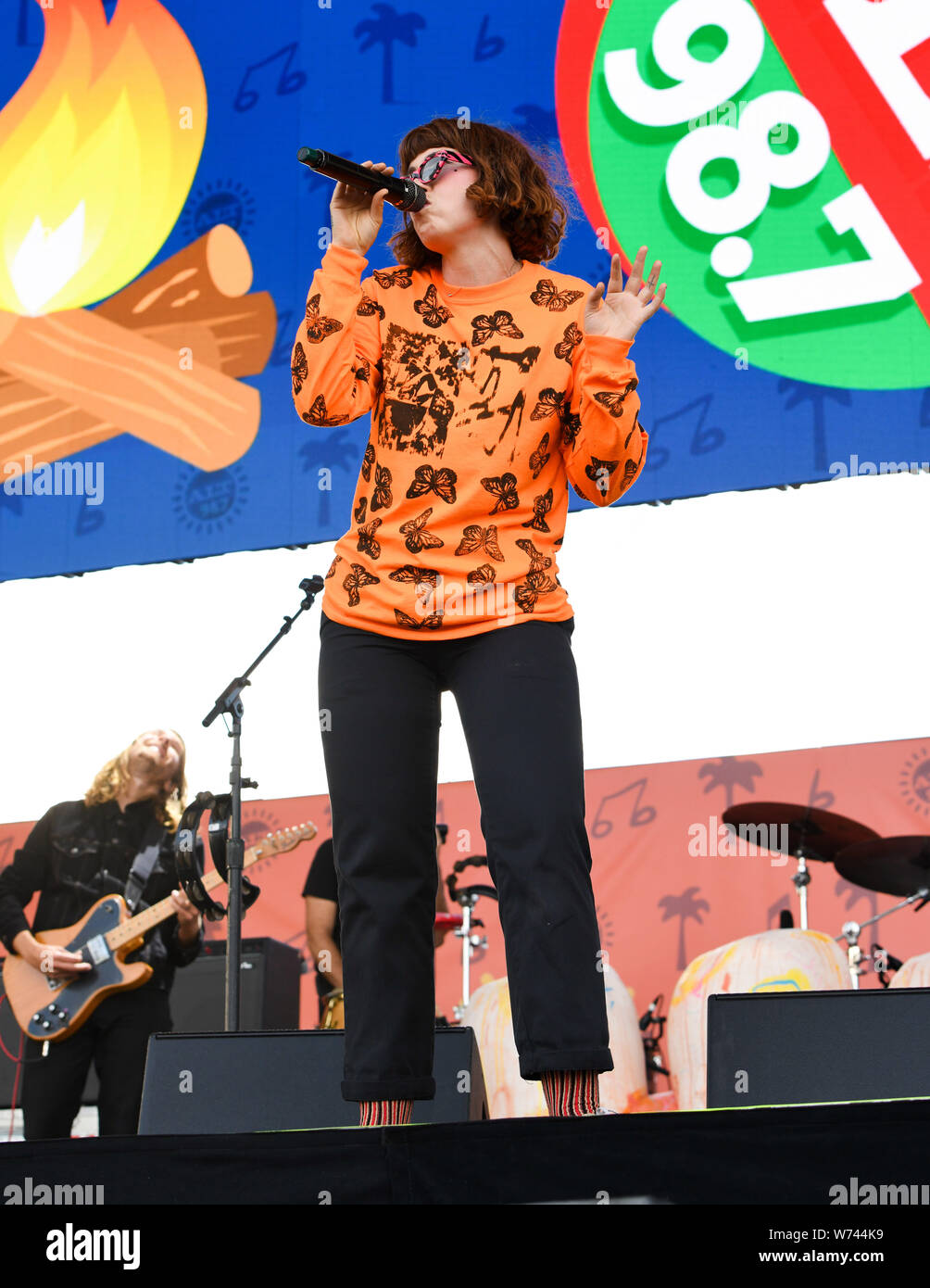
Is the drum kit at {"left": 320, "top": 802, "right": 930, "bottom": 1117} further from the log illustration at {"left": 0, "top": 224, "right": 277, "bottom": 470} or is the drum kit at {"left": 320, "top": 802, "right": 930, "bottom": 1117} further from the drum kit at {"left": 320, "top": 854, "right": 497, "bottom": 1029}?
the log illustration at {"left": 0, "top": 224, "right": 277, "bottom": 470}

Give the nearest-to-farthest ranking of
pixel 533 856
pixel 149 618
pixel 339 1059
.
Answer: pixel 533 856 → pixel 339 1059 → pixel 149 618

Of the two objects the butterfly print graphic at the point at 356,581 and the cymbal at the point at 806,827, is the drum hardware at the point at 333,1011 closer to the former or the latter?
the cymbal at the point at 806,827

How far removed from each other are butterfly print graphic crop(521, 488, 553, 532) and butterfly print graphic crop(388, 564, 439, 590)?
12cm

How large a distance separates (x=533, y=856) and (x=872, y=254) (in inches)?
97.4

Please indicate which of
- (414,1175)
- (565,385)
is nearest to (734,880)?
(565,385)

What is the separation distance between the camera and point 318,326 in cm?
143

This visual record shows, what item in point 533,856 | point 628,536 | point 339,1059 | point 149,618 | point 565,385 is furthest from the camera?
point 149,618

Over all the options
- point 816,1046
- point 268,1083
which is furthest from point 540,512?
point 268,1083

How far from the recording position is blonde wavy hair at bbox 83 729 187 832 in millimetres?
3580

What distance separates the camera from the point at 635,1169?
89 cm

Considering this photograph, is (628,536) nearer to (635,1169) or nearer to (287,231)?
(287,231)

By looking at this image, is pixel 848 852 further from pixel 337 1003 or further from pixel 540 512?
pixel 540 512

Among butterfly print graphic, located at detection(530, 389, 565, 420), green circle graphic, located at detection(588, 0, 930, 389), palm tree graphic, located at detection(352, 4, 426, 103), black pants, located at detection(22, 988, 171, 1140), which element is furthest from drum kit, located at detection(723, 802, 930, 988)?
palm tree graphic, located at detection(352, 4, 426, 103)

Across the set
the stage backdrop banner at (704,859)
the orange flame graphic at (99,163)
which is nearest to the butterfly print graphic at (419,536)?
the stage backdrop banner at (704,859)
